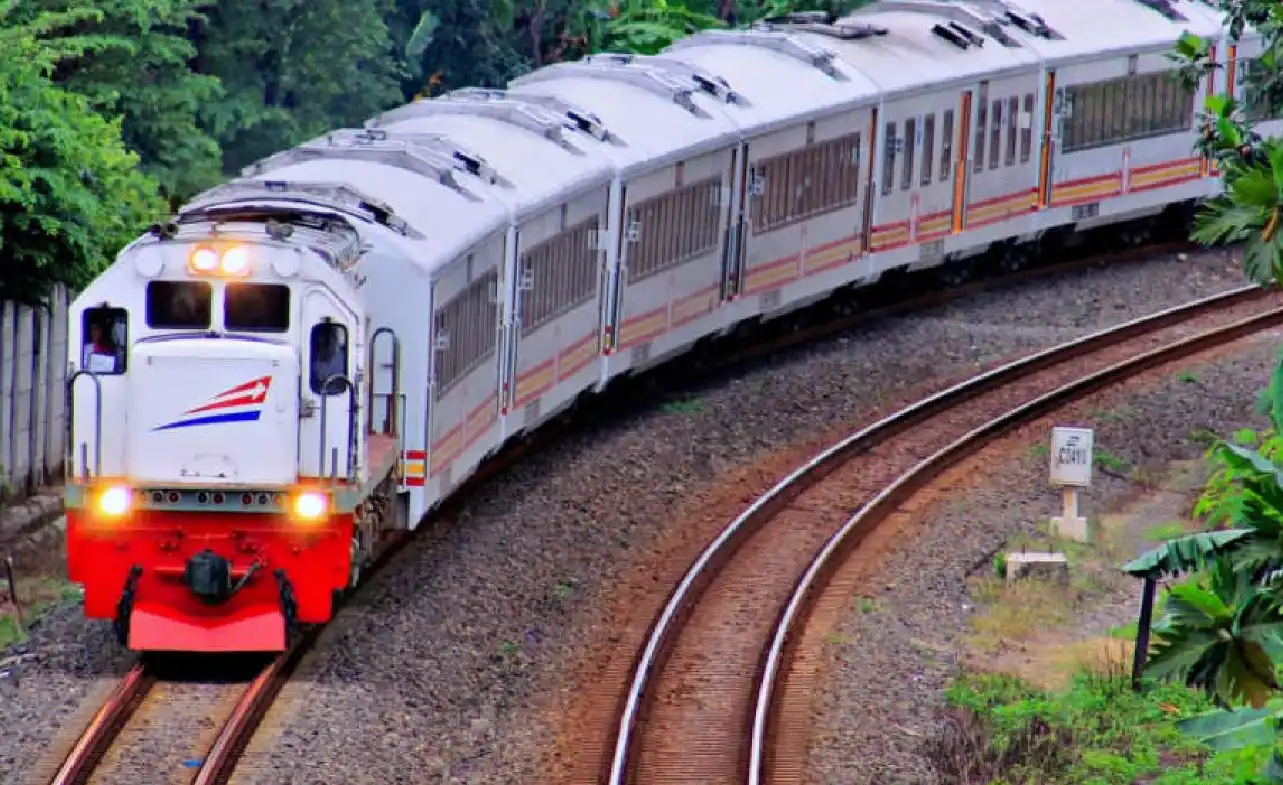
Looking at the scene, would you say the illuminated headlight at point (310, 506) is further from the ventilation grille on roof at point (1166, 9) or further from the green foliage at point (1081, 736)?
the ventilation grille on roof at point (1166, 9)

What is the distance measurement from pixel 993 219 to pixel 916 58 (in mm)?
2576

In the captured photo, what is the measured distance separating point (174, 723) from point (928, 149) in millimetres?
18444

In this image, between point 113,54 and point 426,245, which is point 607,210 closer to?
point 426,245

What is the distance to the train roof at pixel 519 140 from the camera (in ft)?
74.1

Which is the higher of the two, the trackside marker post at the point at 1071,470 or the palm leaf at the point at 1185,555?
the palm leaf at the point at 1185,555

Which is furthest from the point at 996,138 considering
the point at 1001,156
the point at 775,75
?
the point at 775,75

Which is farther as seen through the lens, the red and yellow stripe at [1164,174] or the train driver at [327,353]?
the red and yellow stripe at [1164,174]

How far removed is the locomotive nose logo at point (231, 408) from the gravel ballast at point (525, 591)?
1.91 meters

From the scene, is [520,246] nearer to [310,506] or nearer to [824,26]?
[310,506]

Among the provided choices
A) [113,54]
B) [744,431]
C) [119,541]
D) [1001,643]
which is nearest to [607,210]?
[744,431]

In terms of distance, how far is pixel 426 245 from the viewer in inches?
751

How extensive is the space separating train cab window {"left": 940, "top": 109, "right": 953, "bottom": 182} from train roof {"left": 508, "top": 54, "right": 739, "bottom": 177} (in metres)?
4.52

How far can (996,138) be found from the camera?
111 feet

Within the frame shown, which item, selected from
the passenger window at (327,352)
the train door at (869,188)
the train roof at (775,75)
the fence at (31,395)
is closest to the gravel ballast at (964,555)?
the passenger window at (327,352)
